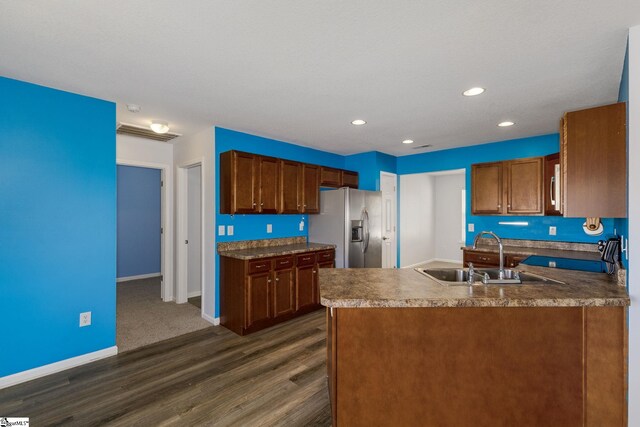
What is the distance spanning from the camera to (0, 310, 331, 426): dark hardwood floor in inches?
84.2

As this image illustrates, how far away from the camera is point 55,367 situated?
273 cm

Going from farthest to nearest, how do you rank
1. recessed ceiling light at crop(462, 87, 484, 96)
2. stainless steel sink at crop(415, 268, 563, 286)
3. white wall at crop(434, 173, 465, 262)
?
white wall at crop(434, 173, 465, 262)
recessed ceiling light at crop(462, 87, 484, 96)
stainless steel sink at crop(415, 268, 563, 286)

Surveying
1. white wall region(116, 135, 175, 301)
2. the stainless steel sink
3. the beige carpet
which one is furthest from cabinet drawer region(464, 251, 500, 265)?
white wall region(116, 135, 175, 301)

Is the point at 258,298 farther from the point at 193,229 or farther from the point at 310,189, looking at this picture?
the point at 193,229

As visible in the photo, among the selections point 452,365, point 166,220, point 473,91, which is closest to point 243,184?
point 166,220

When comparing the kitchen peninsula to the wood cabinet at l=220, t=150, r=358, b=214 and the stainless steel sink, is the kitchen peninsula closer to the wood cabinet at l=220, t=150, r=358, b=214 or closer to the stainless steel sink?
the stainless steel sink

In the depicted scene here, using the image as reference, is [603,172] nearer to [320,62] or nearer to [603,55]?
[603,55]

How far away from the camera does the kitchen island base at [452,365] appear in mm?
1763

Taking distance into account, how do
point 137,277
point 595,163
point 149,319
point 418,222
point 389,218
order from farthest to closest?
point 418,222 → point 137,277 → point 389,218 → point 149,319 → point 595,163

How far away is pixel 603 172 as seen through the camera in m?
1.94

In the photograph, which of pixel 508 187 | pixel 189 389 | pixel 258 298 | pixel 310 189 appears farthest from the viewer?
pixel 310 189

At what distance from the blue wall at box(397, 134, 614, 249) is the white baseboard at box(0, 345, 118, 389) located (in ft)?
16.8

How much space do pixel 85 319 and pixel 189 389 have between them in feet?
4.32
